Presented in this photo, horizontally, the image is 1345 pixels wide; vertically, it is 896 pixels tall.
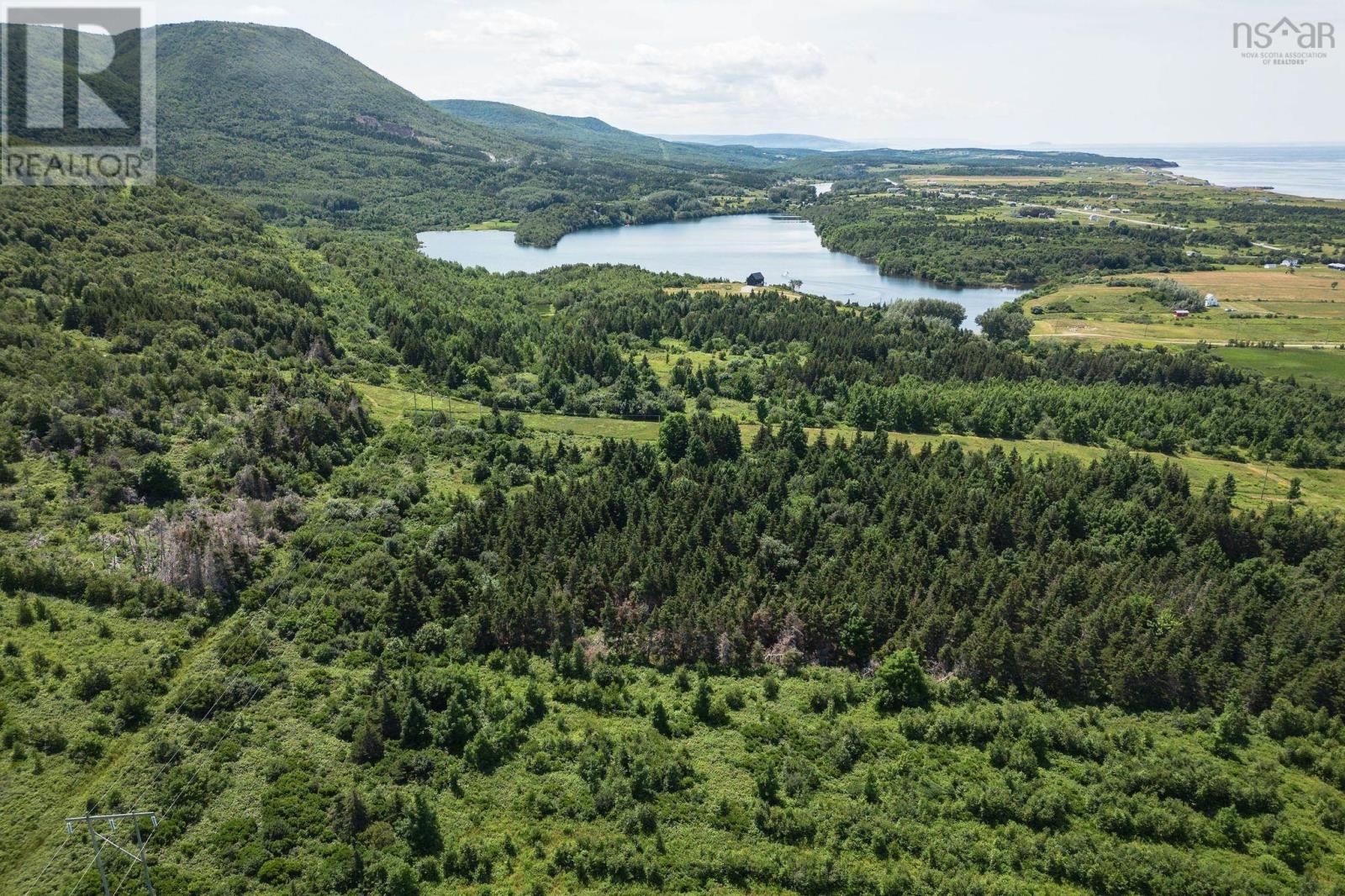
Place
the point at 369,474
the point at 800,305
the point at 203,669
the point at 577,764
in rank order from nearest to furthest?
the point at 577,764 < the point at 203,669 < the point at 369,474 < the point at 800,305

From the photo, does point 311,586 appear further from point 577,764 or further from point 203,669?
point 577,764

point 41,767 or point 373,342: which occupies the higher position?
point 373,342

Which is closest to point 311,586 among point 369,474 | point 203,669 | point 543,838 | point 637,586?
point 203,669

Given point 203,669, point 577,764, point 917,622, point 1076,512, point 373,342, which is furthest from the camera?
point 373,342

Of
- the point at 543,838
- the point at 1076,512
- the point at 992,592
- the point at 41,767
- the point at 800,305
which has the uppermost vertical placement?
the point at 800,305

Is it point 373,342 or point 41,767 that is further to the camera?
point 373,342

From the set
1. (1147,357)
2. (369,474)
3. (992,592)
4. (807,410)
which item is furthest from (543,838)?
(1147,357)
